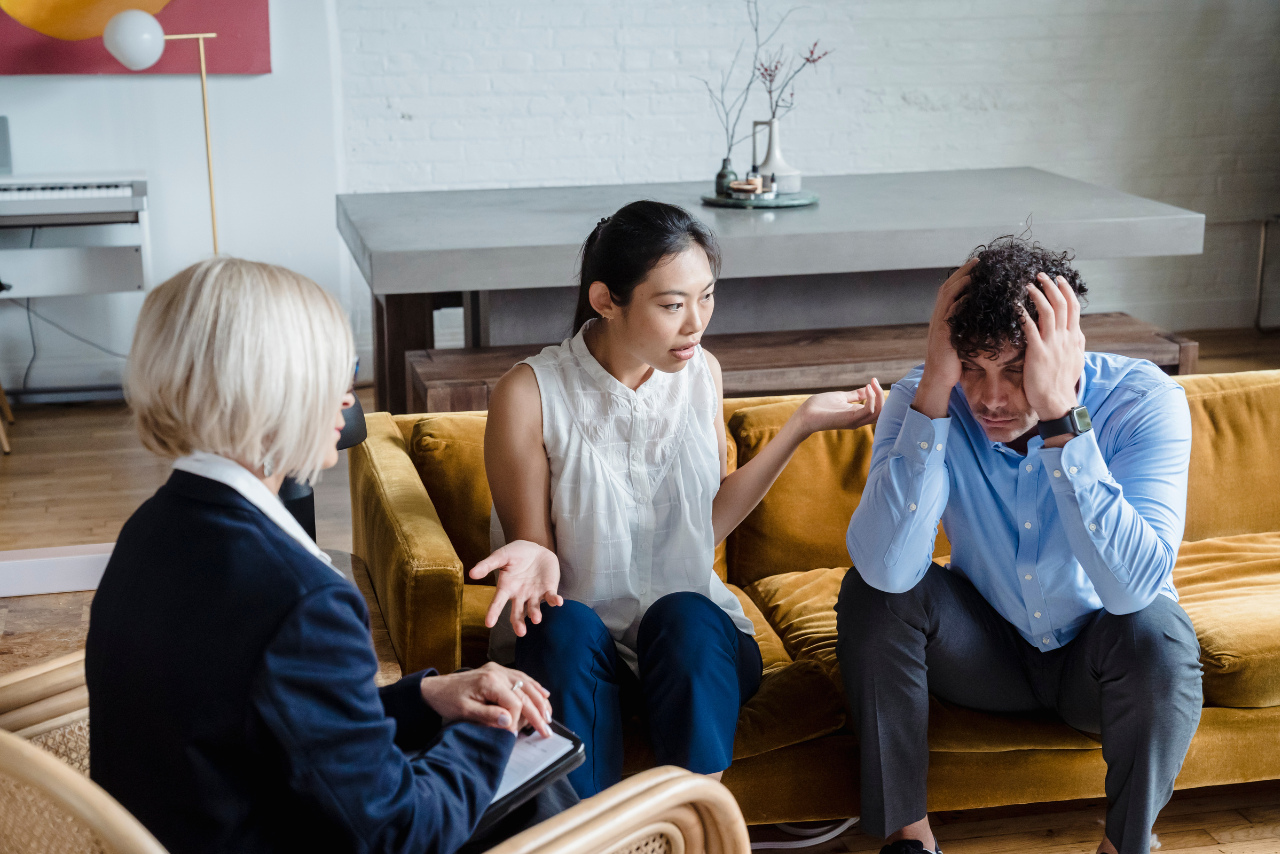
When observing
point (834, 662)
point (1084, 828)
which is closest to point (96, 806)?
point (834, 662)

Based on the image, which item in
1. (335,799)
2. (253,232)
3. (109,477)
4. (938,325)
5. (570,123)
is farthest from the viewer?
(570,123)

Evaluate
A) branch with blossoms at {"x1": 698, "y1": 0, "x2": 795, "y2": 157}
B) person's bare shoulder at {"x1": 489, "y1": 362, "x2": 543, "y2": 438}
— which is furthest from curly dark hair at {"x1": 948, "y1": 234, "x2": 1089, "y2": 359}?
branch with blossoms at {"x1": 698, "y1": 0, "x2": 795, "y2": 157}

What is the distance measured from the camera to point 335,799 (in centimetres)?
95

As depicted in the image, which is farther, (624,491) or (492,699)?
(624,491)

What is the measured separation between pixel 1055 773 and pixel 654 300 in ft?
3.02

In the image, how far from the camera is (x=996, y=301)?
5.04 feet

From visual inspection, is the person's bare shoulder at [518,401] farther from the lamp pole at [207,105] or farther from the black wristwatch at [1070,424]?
the lamp pole at [207,105]

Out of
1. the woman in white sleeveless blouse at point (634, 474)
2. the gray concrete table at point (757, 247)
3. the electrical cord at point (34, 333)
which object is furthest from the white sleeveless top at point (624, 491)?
the electrical cord at point (34, 333)

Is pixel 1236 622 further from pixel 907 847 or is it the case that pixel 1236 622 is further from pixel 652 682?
pixel 652 682

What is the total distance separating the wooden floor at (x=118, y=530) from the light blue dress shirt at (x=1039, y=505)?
43 centimetres

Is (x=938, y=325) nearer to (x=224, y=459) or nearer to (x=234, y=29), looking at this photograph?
(x=224, y=459)

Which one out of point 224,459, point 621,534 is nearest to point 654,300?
point 621,534

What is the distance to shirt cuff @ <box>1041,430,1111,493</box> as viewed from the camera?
5.07ft

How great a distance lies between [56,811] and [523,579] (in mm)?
749
